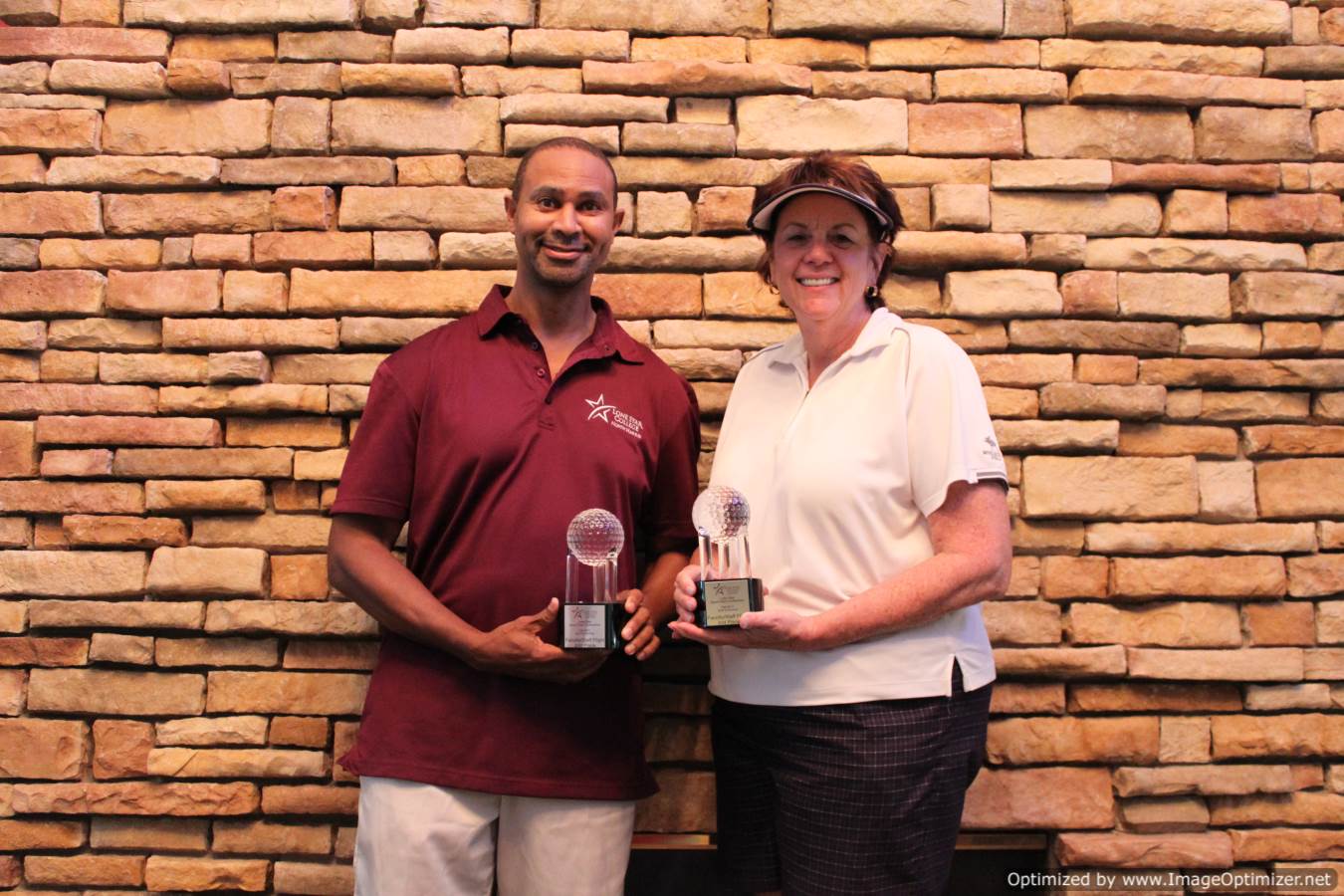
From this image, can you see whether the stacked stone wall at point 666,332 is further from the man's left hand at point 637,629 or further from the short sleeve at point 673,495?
the man's left hand at point 637,629

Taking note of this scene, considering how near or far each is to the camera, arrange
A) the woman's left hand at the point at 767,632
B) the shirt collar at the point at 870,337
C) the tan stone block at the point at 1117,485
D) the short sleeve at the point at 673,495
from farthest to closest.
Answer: the tan stone block at the point at 1117,485, the short sleeve at the point at 673,495, the shirt collar at the point at 870,337, the woman's left hand at the point at 767,632

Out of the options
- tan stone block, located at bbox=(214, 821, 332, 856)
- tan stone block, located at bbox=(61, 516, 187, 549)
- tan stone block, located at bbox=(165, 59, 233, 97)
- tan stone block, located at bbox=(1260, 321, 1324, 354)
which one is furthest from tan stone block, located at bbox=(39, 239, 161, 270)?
tan stone block, located at bbox=(1260, 321, 1324, 354)

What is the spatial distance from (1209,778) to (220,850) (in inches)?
101

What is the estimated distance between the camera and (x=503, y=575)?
2.08 metres

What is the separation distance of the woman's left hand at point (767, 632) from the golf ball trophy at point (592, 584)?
0.15 metres

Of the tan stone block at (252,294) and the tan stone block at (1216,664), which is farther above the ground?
the tan stone block at (252,294)

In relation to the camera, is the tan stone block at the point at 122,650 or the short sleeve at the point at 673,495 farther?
the tan stone block at the point at 122,650

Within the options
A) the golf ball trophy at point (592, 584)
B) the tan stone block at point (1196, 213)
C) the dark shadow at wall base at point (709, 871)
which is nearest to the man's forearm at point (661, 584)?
the golf ball trophy at point (592, 584)

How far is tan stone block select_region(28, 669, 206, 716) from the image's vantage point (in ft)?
8.45

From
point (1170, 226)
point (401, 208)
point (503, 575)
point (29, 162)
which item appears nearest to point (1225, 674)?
point (1170, 226)

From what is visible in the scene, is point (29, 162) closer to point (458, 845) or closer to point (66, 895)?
point (66, 895)

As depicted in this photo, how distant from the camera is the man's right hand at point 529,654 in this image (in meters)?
1.95

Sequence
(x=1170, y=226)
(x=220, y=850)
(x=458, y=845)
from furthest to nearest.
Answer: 1. (x=1170, y=226)
2. (x=220, y=850)
3. (x=458, y=845)

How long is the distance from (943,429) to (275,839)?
6.47 ft
